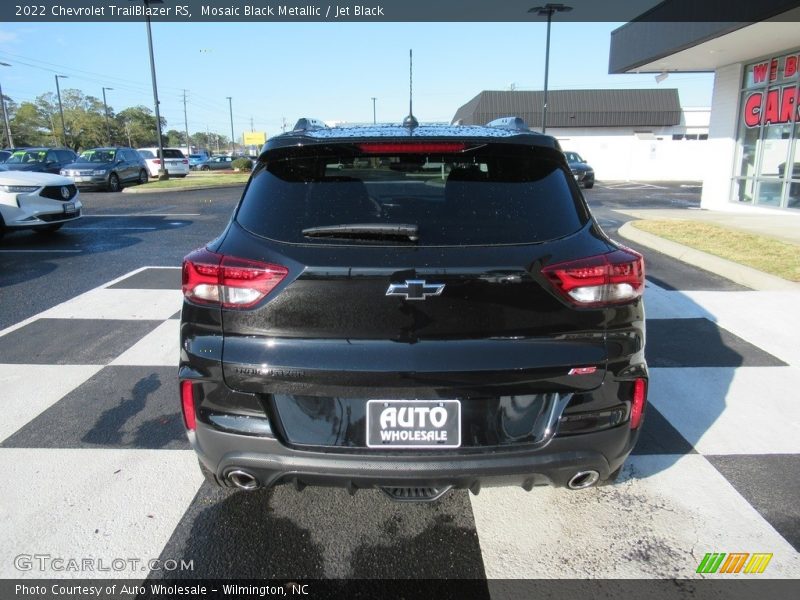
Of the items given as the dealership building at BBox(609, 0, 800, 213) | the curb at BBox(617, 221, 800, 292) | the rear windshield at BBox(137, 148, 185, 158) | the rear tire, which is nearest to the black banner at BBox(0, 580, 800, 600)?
the curb at BBox(617, 221, 800, 292)

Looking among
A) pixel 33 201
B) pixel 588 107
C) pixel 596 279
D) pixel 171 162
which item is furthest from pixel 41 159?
pixel 588 107

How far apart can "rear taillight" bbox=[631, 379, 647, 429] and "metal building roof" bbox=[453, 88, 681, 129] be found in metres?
43.7

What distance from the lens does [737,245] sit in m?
8.48

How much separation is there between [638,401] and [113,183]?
23.9 metres

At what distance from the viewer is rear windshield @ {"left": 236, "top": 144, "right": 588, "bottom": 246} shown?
2.19m

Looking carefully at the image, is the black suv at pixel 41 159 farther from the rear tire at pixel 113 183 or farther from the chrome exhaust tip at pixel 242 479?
the chrome exhaust tip at pixel 242 479

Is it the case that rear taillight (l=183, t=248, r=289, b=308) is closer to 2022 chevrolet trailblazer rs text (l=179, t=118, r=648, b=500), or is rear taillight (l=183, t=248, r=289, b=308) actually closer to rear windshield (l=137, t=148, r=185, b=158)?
2022 chevrolet trailblazer rs text (l=179, t=118, r=648, b=500)

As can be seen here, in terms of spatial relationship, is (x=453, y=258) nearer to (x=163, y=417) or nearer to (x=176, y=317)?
(x=163, y=417)

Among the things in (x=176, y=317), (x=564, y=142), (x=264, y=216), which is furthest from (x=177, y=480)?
(x=564, y=142)

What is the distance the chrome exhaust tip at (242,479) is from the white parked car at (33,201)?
923cm

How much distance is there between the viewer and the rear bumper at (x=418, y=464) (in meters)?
2.06

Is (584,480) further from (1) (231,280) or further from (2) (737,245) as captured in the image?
(2) (737,245)

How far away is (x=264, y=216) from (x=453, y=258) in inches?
30.9

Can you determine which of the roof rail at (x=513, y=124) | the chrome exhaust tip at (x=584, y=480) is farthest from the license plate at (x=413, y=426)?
the roof rail at (x=513, y=124)
